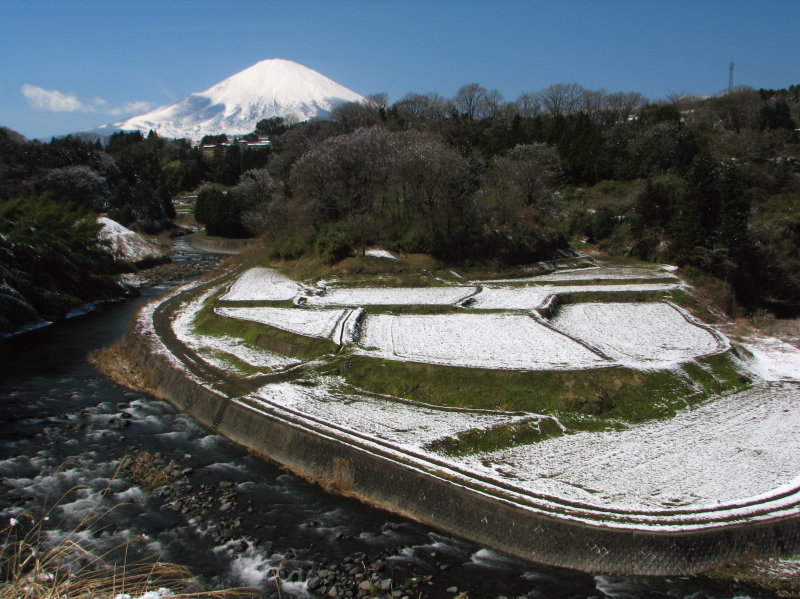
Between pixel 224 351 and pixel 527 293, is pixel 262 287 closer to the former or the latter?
pixel 224 351

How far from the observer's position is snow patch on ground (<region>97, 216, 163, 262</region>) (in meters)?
44.7

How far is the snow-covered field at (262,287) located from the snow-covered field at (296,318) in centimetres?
200

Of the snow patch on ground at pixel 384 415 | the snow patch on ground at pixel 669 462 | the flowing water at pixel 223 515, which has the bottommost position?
the flowing water at pixel 223 515

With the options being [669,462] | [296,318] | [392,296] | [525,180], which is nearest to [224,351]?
[296,318]

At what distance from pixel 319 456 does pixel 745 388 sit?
13745mm

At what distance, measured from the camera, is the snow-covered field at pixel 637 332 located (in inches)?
723

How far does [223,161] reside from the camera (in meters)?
99.1

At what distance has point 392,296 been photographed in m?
26.6

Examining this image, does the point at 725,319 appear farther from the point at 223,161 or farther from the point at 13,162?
the point at 223,161

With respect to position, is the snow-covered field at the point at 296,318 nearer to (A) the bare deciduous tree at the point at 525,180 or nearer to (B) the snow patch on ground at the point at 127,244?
(A) the bare deciduous tree at the point at 525,180

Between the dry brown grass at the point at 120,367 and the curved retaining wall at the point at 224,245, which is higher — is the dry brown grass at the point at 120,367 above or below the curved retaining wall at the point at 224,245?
below

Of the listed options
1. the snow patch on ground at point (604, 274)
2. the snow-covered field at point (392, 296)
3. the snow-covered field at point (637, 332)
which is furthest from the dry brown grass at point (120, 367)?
the snow patch on ground at point (604, 274)

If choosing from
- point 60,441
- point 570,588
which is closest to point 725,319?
point 570,588

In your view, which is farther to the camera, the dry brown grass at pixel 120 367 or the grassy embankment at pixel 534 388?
the dry brown grass at pixel 120 367
